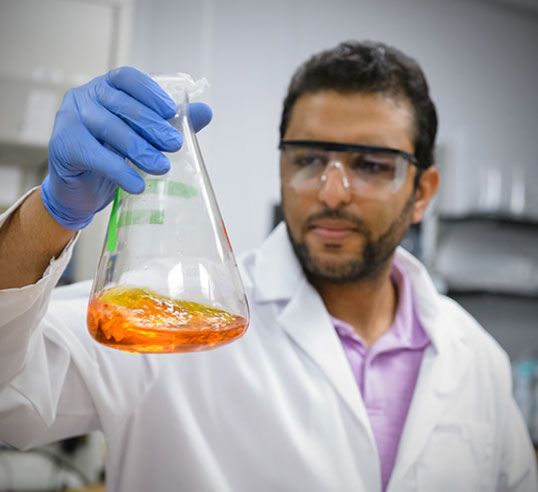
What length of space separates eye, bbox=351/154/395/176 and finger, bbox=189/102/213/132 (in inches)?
18.7

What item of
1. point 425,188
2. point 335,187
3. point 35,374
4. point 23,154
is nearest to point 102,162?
point 35,374

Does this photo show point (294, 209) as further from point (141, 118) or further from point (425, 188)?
point (141, 118)

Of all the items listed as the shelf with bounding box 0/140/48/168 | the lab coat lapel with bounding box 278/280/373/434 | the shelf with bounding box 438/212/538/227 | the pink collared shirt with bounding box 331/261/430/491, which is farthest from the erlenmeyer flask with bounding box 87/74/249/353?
the shelf with bounding box 438/212/538/227

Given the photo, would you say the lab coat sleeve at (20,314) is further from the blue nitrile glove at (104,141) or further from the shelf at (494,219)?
the shelf at (494,219)

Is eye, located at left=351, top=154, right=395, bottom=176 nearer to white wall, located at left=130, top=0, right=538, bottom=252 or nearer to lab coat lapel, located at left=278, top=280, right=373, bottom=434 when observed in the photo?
lab coat lapel, located at left=278, top=280, right=373, bottom=434

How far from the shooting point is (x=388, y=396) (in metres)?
1.19

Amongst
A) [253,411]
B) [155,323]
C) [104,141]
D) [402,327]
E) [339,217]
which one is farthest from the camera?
[402,327]

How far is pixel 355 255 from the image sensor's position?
1.21m

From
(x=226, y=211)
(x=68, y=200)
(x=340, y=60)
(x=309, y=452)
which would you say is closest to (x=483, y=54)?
(x=226, y=211)

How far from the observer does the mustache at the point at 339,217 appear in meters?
1.17

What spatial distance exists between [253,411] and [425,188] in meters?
0.80

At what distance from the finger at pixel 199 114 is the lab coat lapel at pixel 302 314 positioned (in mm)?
517

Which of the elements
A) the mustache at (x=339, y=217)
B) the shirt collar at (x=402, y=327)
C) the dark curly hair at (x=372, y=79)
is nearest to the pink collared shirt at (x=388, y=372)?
the shirt collar at (x=402, y=327)

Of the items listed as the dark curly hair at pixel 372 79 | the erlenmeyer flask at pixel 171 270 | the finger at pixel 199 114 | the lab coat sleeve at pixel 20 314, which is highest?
the dark curly hair at pixel 372 79
